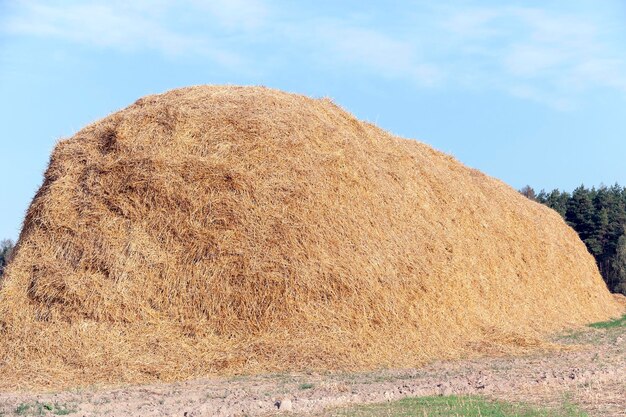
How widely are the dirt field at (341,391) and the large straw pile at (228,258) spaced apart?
1103mm

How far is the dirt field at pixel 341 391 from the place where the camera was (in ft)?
29.9

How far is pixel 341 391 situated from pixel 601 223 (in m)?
48.1

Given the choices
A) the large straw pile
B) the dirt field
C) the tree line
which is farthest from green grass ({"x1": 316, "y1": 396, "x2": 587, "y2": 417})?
the tree line

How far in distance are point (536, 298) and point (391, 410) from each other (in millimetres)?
16828

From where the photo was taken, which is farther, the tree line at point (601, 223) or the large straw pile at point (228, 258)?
the tree line at point (601, 223)

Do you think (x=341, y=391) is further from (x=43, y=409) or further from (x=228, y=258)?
(x=228, y=258)

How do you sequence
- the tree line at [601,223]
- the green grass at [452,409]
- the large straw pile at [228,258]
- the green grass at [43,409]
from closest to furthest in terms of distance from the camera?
the green grass at [452,409] < the green grass at [43,409] < the large straw pile at [228,258] < the tree line at [601,223]

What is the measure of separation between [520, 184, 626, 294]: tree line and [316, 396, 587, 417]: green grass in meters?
45.4

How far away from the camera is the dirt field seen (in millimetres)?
9102

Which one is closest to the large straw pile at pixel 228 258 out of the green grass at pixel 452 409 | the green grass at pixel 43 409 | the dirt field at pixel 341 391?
the dirt field at pixel 341 391

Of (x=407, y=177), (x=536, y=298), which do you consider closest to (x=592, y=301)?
(x=536, y=298)

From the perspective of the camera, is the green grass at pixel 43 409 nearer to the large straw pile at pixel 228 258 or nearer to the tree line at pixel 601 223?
the large straw pile at pixel 228 258

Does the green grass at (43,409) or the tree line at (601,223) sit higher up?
the tree line at (601,223)

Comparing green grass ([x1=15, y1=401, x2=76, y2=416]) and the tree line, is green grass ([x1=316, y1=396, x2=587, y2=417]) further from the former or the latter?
the tree line
